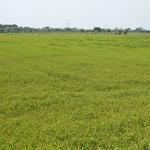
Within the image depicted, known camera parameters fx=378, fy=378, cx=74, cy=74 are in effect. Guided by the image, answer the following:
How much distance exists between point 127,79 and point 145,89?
222cm

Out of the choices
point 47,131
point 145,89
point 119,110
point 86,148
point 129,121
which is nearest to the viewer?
point 86,148

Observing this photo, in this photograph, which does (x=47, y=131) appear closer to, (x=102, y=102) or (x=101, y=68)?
(x=102, y=102)

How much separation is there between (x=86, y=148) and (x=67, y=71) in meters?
10.5

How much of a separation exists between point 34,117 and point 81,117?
1.08 meters

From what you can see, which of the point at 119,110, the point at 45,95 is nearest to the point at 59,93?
the point at 45,95

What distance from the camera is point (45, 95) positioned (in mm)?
11109

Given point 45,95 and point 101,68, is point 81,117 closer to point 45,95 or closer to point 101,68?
point 45,95

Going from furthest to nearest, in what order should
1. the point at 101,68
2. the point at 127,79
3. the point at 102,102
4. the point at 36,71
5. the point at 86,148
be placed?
the point at 101,68 → the point at 36,71 → the point at 127,79 → the point at 102,102 → the point at 86,148

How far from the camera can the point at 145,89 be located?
12867mm

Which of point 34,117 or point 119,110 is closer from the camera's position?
point 34,117

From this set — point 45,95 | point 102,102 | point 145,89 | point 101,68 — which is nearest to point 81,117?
point 102,102

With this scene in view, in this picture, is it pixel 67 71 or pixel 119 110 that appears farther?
pixel 67 71

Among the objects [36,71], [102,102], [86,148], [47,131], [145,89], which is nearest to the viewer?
[86,148]

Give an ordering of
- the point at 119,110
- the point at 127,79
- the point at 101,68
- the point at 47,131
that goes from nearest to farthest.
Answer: the point at 47,131
the point at 119,110
the point at 127,79
the point at 101,68
